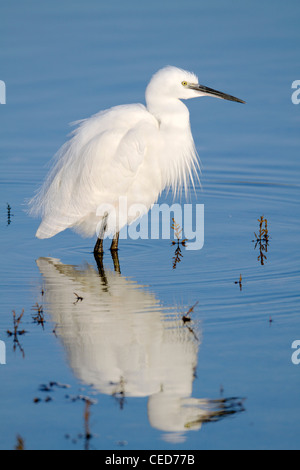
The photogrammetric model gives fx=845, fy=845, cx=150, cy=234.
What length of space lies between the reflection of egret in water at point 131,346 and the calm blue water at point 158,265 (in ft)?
0.04

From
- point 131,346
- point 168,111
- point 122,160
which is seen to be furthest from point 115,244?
point 131,346

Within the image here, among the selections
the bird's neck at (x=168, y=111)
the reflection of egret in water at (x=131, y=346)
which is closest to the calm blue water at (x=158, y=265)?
the reflection of egret in water at (x=131, y=346)

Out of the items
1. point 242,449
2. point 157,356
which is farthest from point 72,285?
point 242,449

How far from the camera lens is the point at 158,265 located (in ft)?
22.4

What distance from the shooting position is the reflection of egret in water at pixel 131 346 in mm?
4332

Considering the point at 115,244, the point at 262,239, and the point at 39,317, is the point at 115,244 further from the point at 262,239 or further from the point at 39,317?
the point at 39,317

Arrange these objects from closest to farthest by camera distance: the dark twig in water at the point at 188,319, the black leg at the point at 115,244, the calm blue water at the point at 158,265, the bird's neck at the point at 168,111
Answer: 1. the calm blue water at the point at 158,265
2. the dark twig in water at the point at 188,319
3. the bird's neck at the point at 168,111
4. the black leg at the point at 115,244

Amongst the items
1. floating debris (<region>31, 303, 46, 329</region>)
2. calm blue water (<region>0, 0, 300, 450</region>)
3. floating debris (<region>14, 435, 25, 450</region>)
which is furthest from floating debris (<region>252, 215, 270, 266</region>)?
floating debris (<region>14, 435, 25, 450</region>)

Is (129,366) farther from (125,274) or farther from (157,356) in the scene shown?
(125,274)

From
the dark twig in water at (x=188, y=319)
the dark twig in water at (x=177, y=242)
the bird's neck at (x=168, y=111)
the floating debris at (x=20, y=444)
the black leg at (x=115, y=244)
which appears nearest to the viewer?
the floating debris at (x=20, y=444)

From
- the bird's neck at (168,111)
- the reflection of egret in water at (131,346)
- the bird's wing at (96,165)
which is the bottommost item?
the reflection of egret in water at (131,346)

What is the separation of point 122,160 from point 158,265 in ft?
3.01

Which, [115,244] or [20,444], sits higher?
[115,244]

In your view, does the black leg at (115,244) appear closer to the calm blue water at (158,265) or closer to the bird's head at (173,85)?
the calm blue water at (158,265)
